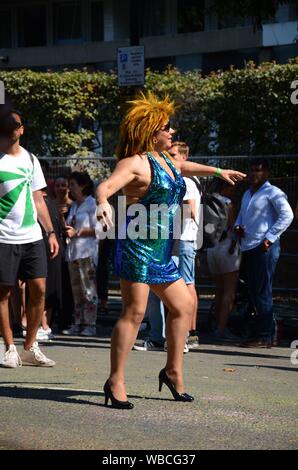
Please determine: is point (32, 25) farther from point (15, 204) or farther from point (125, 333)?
point (125, 333)

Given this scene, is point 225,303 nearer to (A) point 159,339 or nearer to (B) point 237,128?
(A) point 159,339

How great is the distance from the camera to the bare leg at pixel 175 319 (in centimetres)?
702

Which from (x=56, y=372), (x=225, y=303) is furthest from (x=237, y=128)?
(x=56, y=372)

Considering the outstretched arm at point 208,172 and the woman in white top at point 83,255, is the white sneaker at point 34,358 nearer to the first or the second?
the outstretched arm at point 208,172

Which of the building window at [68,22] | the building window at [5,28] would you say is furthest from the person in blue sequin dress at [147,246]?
the building window at [5,28]

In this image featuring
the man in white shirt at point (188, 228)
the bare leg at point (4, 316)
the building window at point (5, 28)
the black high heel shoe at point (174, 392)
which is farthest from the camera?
the building window at point (5, 28)

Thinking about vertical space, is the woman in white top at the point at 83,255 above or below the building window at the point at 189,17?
below

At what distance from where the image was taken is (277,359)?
34.2 feet

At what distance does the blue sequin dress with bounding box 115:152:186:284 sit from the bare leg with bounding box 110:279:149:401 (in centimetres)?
10

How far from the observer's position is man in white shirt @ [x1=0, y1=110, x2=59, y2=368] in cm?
853

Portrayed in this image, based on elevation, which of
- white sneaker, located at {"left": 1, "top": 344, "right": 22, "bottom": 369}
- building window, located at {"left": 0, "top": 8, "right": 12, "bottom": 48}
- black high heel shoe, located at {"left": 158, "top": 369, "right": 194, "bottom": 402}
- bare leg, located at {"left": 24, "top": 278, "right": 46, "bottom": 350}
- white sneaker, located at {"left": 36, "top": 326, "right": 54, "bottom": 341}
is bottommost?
white sneaker, located at {"left": 36, "top": 326, "right": 54, "bottom": 341}

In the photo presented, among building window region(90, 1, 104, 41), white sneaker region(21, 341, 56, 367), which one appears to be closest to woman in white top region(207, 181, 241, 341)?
white sneaker region(21, 341, 56, 367)

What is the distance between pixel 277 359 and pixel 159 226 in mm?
3812

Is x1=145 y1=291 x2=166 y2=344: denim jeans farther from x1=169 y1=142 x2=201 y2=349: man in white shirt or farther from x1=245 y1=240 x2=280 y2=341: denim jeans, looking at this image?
x1=245 y1=240 x2=280 y2=341: denim jeans
